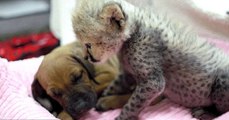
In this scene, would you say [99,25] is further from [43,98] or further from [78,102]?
[43,98]

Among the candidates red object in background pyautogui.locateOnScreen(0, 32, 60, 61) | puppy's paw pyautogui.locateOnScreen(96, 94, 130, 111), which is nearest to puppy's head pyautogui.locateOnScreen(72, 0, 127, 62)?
puppy's paw pyautogui.locateOnScreen(96, 94, 130, 111)

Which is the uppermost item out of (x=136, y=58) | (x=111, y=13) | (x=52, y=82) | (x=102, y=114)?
(x=111, y=13)

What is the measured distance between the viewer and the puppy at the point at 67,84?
1352 millimetres

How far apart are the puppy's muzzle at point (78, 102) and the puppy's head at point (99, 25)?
0.17 metres

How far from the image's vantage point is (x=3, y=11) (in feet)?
8.48

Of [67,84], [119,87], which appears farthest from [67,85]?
[119,87]

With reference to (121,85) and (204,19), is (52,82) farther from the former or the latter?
(204,19)

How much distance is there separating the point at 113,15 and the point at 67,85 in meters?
0.33

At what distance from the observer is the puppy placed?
1.35 meters

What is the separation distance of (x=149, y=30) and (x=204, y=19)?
484 mm

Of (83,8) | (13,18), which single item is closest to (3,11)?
(13,18)

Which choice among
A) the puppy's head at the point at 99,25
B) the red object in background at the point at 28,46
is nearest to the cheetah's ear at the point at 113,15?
the puppy's head at the point at 99,25

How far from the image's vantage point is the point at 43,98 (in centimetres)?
144

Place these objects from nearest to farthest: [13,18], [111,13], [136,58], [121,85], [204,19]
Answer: [111,13] → [136,58] → [121,85] → [204,19] → [13,18]
